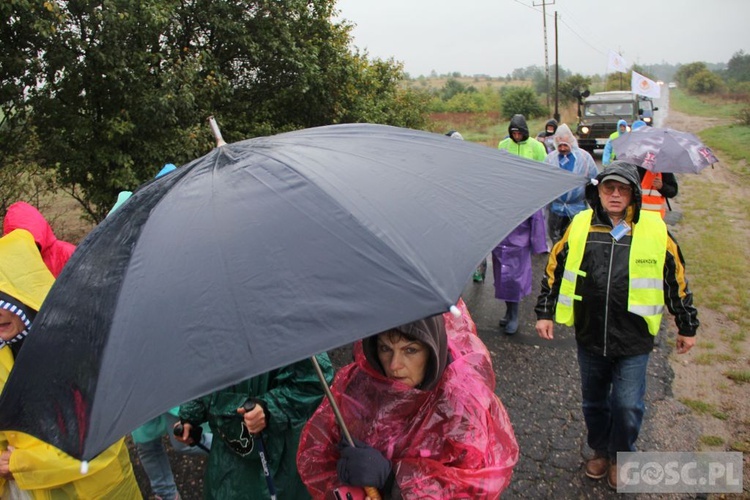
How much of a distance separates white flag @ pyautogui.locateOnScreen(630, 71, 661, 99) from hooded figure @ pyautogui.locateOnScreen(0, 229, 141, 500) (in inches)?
619

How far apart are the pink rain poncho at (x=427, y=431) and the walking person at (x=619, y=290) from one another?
1.14 meters

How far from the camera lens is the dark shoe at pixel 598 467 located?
2943 mm

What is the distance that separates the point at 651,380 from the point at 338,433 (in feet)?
10.5

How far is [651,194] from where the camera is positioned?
200 inches

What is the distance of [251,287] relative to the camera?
3.61 feet

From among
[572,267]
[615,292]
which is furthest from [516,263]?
[615,292]

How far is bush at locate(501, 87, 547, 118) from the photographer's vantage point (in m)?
36.7

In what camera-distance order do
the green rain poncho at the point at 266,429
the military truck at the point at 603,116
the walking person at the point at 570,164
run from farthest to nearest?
the military truck at the point at 603,116 < the walking person at the point at 570,164 < the green rain poncho at the point at 266,429

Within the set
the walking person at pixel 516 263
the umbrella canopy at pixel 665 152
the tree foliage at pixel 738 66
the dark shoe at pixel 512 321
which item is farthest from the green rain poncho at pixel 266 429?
the tree foliage at pixel 738 66

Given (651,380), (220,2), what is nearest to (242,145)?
(651,380)

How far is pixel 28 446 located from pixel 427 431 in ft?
5.44

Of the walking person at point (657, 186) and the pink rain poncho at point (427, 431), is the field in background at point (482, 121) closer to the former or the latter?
the walking person at point (657, 186)

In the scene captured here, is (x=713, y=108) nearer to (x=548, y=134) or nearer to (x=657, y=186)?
(x=548, y=134)

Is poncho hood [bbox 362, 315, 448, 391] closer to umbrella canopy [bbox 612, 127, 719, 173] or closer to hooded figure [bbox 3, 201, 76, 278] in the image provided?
hooded figure [bbox 3, 201, 76, 278]
